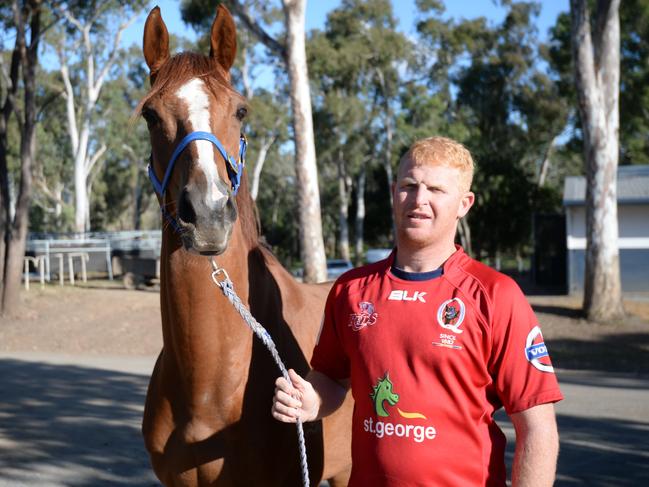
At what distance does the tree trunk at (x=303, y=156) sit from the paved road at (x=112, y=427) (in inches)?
153

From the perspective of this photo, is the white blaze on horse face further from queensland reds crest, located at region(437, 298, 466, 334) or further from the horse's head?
queensland reds crest, located at region(437, 298, 466, 334)

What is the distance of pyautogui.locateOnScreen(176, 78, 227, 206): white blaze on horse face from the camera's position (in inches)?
91.6

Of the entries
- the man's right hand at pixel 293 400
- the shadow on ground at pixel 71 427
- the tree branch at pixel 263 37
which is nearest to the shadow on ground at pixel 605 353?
the shadow on ground at pixel 71 427

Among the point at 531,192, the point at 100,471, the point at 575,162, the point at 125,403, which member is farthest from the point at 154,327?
the point at 575,162

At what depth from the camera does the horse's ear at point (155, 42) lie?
2.95 metres

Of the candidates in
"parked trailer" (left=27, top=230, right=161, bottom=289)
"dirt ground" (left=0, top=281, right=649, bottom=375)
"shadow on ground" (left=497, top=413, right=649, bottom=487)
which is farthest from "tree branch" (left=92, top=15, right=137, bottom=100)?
"shadow on ground" (left=497, top=413, right=649, bottom=487)

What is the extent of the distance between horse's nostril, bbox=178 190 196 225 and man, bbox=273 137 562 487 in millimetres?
591

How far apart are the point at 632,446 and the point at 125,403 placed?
556cm

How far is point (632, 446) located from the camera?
6.38 metres

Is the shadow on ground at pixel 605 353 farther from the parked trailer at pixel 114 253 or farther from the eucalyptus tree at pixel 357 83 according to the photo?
the eucalyptus tree at pixel 357 83

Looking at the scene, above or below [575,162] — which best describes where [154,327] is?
below

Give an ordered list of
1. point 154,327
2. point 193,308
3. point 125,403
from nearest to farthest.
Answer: point 193,308, point 125,403, point 154,327

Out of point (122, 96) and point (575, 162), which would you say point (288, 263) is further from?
point (575, 162)

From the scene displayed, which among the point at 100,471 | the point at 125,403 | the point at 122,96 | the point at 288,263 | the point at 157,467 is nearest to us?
the point at 157,467
